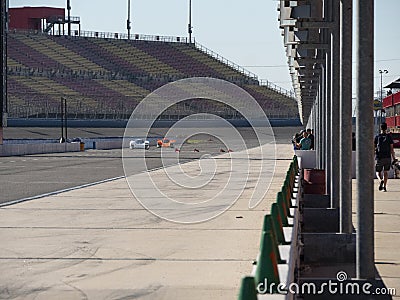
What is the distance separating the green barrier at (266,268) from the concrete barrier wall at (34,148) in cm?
4829

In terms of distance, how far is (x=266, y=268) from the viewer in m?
4.66

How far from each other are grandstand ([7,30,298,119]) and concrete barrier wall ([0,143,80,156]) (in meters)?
27.7

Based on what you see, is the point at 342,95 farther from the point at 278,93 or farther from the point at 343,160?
the point at 278,93

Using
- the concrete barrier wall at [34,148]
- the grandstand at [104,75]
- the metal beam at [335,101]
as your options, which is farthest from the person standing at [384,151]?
the grandstand at [104,75]

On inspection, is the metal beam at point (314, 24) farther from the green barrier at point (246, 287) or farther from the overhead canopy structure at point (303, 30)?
the green barrier at point (246, 287)

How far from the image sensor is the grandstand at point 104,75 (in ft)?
308

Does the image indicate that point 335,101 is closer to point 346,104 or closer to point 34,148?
point 346,104

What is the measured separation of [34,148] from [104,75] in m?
45.8

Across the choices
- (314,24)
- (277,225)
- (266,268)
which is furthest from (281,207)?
(314,24)

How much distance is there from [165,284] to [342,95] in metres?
3.71

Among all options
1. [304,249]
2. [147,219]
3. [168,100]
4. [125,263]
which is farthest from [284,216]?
[168,100]

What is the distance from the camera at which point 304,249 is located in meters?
10.6

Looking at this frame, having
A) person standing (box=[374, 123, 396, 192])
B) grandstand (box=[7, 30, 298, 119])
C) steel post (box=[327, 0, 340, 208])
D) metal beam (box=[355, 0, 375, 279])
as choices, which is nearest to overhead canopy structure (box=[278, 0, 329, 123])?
steel post (box=[327, 0, 340, 208])

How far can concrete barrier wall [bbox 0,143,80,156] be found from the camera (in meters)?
52.4
